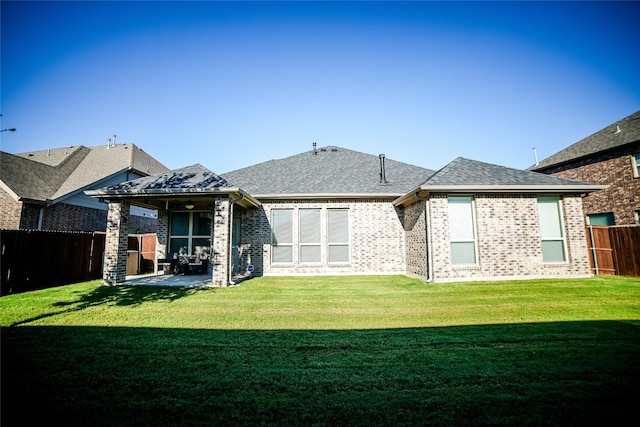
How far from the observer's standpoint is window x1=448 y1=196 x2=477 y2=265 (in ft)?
30.8

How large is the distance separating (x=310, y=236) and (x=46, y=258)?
8.85 m

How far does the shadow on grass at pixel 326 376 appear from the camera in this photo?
2357 mm

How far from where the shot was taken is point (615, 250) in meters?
10.7

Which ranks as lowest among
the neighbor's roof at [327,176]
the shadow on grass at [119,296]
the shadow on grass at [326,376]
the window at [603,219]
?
the shadow on grass at [326,376]

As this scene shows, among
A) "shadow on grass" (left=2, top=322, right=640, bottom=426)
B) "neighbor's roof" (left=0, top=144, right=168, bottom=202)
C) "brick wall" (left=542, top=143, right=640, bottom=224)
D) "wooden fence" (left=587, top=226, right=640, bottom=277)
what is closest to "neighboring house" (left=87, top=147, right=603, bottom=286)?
"wooden fence" (left=587, top=226, right=640, bottom=277)

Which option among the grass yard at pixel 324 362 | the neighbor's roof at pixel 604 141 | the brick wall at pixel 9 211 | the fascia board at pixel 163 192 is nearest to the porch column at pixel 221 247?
the fascia board at pixel 163 192

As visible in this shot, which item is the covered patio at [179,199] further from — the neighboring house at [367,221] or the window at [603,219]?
the window at [603,219]

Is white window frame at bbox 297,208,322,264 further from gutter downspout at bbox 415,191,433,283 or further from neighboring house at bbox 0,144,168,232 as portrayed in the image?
neighboring house at bbox 0,144,168,232

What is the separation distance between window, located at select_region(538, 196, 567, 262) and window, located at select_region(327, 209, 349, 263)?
22.4ft

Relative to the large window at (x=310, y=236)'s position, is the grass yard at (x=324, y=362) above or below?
below

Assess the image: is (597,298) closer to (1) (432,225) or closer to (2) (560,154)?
(1) (432,225)

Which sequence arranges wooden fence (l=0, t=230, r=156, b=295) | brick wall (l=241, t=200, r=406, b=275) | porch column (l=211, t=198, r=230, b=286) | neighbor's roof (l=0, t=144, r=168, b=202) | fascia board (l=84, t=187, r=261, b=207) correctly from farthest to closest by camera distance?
neighbor's roof (l=0, t=144, r=168, b=202) < brick wall (l=241, t=200, r=406, b=275) < porch column (l=211, t=198, r=230, b=286) < fascia board (l=84, t=187, r=261, b=207) < wooden fence (l=0, t=230, r=156, b=295)

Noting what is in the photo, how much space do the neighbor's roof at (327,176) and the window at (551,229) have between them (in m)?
4.74

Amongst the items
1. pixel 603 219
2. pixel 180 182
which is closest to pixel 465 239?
pixel 180 182
